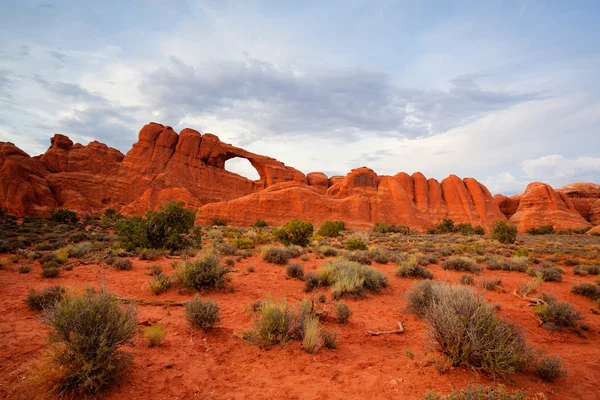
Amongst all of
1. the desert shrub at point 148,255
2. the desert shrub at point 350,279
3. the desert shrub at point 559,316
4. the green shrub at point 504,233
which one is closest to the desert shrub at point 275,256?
the desert shrub at point 350,279

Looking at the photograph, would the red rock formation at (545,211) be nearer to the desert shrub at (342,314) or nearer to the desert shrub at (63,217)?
the desert shrub at (342,314)

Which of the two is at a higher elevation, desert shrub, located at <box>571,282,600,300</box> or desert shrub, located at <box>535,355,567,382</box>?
desert shrub, located at <box>535,355,567,382</box>

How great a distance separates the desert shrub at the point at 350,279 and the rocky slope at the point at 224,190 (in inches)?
1425

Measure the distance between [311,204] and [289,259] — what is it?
112ft

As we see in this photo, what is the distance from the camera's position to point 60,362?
315 centimetres

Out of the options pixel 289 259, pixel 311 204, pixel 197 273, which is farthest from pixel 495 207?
pixel 197 273

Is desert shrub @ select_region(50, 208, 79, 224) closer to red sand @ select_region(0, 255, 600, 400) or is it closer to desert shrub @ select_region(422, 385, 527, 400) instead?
red sand @ select_region(0, 255, 600, 400)

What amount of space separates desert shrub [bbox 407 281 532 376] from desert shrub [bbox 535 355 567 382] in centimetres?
15

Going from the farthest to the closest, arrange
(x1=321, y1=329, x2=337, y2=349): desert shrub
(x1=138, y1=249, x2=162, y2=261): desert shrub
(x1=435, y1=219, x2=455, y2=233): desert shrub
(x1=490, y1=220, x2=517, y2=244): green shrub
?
(x1=435, y1=219, x2=455, y2=233): desert shrub < (x1=490, y1=220, x2=517, y2=244): green shrub < (x1=138, y1=249, x2=162, y2=261): desert shrub < (x1=321, y1=329, x2=337, y2=349): desert shrub

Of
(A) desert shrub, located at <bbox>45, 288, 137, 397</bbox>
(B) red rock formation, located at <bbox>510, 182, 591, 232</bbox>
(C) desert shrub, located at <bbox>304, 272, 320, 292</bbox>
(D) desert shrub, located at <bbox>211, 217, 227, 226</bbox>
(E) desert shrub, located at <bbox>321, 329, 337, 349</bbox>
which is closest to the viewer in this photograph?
(A) desert shrub, located at <bbox>45, 288, 137, 397</bbox>

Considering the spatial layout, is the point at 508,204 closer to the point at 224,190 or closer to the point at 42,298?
the point at 224,190

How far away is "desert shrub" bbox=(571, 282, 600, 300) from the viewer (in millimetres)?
8344

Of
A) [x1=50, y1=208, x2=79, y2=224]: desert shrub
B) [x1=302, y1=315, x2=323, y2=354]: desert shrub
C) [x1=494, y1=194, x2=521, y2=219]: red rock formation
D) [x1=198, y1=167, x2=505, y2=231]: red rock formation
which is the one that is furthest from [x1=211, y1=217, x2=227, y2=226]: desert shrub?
[x1=494, y1=194, x2=521, y2=219]: red rock formation

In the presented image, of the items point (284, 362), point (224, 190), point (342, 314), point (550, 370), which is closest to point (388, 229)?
point (224, 190)
